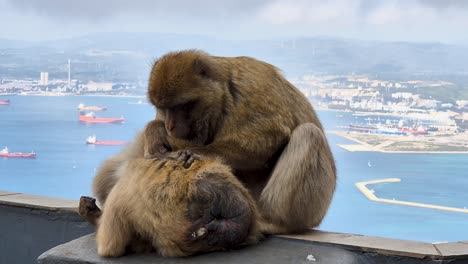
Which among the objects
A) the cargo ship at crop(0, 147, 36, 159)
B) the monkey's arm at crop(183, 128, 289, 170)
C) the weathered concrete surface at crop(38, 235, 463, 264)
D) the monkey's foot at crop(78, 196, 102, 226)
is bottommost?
the cargo ship at crop(0, 147, 36, 159)

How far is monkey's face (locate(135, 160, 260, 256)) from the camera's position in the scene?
6.95 ft

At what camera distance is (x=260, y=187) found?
Result: 2.79 metres

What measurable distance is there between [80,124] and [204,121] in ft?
13.9

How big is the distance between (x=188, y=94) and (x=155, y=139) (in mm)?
244

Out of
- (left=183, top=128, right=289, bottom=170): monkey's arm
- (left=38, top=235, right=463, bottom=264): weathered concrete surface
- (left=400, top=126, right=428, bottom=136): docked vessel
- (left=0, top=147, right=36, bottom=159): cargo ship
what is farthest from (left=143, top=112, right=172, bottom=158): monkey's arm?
(left=0, top=147, right=36, bottom=159): cargo ship

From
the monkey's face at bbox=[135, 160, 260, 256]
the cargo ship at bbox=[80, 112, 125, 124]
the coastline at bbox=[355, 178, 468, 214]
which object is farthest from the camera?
the cargo ship at bbox=[80, 112, 125, 124]

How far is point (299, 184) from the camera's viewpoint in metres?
2.57

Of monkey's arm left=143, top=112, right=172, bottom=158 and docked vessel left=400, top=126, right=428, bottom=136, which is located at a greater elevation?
monkey's arm left=143, top=112, right=172, bottom=158

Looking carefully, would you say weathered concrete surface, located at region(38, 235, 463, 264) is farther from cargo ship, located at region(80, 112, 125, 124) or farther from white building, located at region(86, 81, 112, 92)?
white building, located at region(86, 81, 112, 92)

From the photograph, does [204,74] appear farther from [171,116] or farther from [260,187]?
[260,187]

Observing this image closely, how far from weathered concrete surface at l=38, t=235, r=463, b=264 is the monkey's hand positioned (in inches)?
16.8

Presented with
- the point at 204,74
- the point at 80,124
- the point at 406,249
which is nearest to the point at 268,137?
the point at 204,74

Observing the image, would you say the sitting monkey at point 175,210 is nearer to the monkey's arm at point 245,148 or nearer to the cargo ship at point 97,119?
the monkey's arm at point 245,148

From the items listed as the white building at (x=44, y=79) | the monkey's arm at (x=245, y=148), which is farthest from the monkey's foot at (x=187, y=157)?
the white building at (x=44, y=79)
